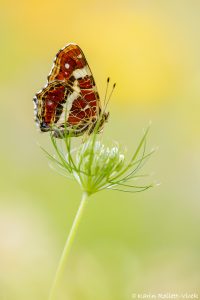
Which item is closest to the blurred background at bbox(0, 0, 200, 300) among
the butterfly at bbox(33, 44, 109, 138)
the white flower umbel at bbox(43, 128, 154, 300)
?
the white flower umbel at bbox(43, 128, 154, 300)

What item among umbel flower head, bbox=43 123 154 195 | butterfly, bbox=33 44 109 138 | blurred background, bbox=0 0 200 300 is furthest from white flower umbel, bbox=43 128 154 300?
butterfly, bbox=33 44 109 138

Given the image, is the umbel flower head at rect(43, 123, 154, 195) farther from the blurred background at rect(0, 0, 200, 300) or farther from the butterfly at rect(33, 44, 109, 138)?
the butterfly at rect(33, 44, 109, 138)

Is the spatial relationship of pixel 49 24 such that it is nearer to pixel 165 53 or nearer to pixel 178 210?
pixel 165 53

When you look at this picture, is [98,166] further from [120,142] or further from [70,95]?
[120,142]

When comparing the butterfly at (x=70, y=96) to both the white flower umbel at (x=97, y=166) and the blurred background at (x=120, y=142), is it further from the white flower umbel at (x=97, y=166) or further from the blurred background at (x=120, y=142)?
the white flower umbel at (x=97, y=166)

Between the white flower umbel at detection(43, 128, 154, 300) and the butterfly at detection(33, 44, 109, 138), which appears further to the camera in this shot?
the butterfly at detection(33, 44, 109, 138)

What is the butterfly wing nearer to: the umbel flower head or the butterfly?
the butterfly

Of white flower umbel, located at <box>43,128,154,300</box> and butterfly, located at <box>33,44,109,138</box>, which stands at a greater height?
butterfly, located at <box>33,44,109,138</box>
